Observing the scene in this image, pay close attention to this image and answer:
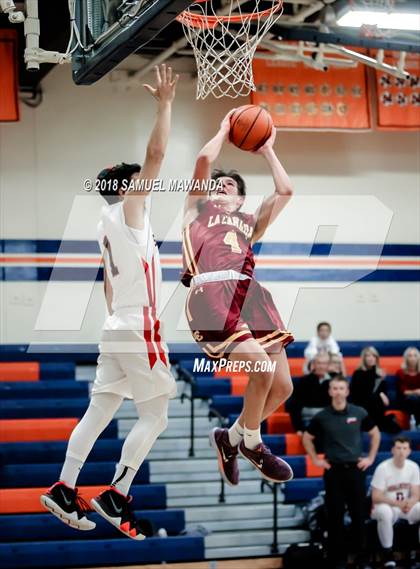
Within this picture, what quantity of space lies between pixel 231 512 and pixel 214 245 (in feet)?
19.8

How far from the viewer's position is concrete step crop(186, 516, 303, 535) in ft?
37.4

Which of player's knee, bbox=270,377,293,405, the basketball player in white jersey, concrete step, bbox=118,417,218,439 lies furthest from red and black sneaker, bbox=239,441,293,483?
concrete step, bbox=118,417,218,439

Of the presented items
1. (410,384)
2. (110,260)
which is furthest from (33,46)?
(410,384)

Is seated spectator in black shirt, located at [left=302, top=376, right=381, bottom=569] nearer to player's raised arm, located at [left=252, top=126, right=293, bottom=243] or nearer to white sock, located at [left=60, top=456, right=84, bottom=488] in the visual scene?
player's raised arm, located at [left=252, top=126, right=293, bottom=243]

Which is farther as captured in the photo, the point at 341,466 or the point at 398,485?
the point at 398,485

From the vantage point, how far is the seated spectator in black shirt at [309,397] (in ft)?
39.9

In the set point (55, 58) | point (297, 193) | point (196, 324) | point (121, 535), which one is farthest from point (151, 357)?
point (297, 193)

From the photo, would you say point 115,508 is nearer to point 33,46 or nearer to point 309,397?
point 33,46

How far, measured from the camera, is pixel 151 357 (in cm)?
606

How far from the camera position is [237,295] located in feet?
20.2

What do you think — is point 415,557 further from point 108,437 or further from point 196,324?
point 196,324

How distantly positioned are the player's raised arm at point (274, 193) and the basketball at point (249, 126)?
0.24ft

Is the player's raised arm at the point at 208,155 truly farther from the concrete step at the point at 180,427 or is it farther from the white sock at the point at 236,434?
the concrete step at the point at 180,427

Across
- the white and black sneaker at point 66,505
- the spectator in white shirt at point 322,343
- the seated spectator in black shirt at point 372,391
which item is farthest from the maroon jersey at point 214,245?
the spectator in white shirt at point 322,343
